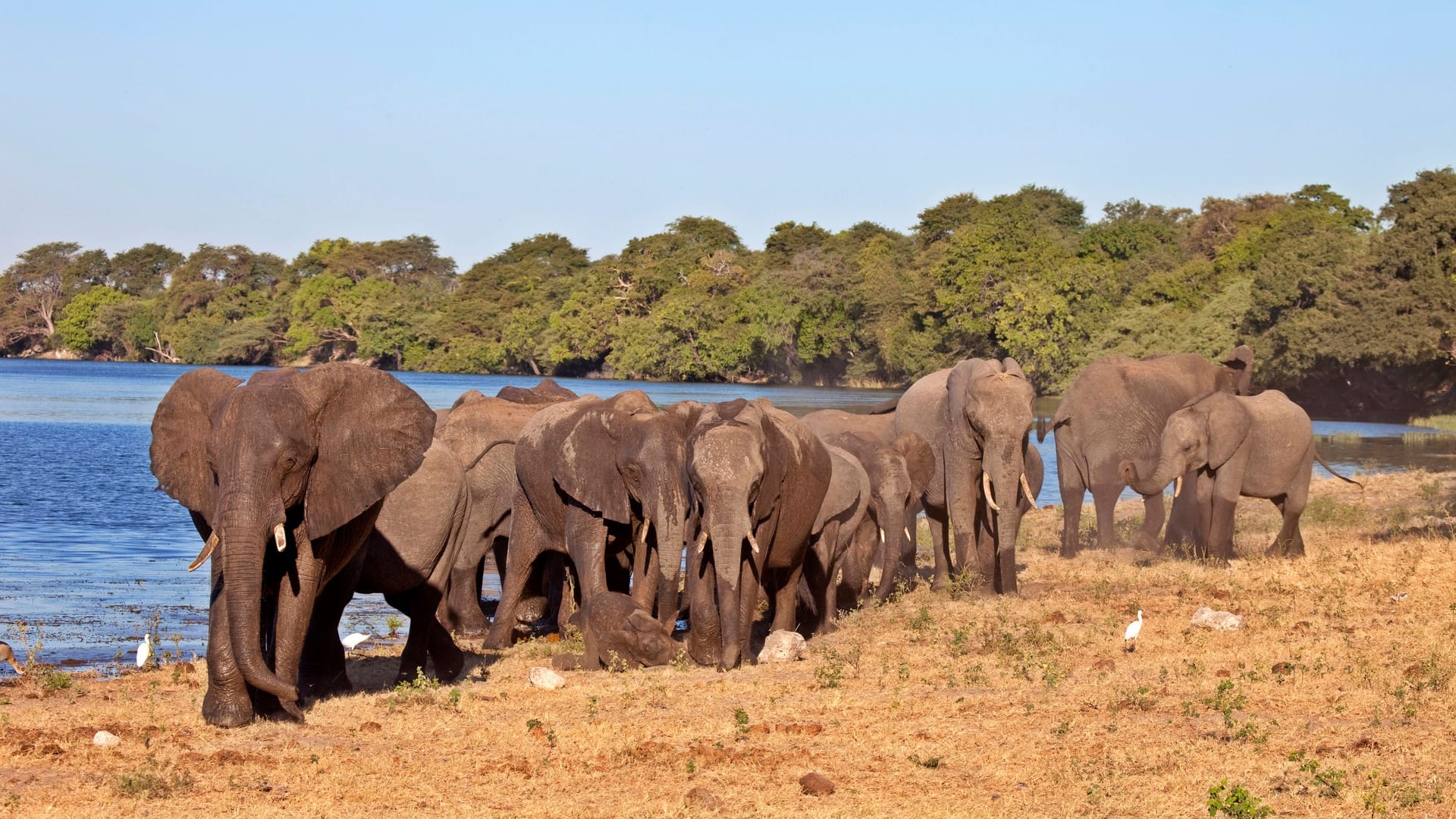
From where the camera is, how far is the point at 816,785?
7.57 meters

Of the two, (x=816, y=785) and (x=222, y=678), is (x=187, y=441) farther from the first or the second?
(x=816, y=785)

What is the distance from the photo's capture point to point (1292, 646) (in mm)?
11195

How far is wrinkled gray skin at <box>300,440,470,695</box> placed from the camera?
35.9ft

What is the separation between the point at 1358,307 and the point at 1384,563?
39108mm

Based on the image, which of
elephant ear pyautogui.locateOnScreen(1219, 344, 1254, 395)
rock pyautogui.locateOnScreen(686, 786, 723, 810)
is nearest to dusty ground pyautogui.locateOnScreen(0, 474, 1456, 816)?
rock pyautogui.locateOnScreen(686, 786, 723, 810)

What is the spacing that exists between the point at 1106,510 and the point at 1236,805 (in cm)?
1262

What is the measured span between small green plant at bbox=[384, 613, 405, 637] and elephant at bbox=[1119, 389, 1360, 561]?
8.32 metres

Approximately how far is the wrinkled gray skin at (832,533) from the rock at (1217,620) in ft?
9.03

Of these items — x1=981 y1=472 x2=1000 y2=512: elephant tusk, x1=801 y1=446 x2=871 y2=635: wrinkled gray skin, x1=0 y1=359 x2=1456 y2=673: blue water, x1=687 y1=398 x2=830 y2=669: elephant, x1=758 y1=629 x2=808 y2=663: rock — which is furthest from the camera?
x1=0 y1=359 x2=1456 y2=673: blue water

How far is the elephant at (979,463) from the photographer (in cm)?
1432

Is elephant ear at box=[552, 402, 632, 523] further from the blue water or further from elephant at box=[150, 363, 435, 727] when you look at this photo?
the blue water

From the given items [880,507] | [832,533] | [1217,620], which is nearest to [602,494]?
[832,533]

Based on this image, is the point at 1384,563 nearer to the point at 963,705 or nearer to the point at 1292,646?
the point at 1292,646

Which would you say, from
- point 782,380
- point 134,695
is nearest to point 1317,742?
point 134,695
